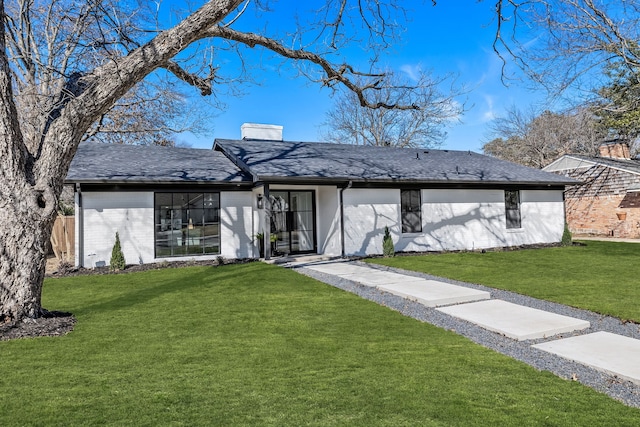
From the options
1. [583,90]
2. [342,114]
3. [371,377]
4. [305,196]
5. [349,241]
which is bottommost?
[371,377]

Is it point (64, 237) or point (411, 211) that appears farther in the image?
point (64, 237)

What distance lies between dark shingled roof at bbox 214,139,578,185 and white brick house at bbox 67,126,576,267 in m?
0.05

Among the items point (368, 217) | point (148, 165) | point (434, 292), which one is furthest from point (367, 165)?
point (434, 292)

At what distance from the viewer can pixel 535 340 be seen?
14.6 ft

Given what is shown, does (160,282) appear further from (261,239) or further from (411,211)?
(411,211)

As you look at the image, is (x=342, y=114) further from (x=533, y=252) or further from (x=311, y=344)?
(x=311, y=344)

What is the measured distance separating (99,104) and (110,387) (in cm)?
360

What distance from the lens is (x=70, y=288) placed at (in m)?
7.89

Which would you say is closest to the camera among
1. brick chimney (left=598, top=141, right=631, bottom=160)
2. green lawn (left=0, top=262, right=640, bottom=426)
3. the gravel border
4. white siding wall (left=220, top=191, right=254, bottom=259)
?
green lawn (left=0, top=262, right=640, bottom=426)

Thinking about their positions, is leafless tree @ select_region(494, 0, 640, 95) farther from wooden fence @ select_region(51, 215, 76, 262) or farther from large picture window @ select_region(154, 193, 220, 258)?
wooden fence @ select_region(51, 215, 76, 262)

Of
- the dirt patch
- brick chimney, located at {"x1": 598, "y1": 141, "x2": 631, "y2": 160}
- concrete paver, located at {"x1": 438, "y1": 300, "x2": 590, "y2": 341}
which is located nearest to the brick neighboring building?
brick chimney, located at {"x1": 598, "y1": 141, "x2": 631, "y2": 160}

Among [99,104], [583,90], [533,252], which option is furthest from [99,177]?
[583,90]

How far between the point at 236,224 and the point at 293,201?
2010mm

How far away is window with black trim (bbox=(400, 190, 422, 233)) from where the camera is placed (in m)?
13.3
